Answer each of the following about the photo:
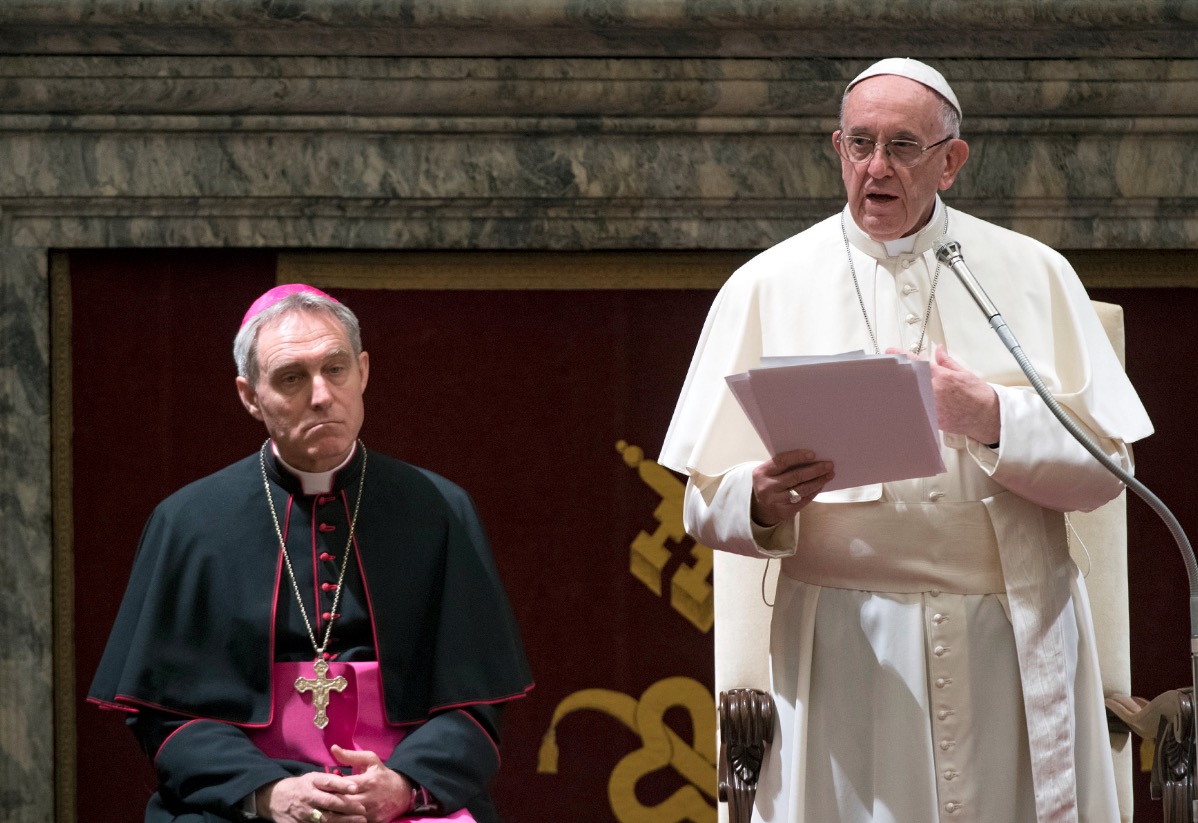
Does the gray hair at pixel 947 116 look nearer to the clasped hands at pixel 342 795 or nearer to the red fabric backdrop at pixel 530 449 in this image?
the clasped hands at pixel 342 795

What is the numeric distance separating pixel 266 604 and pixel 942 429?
1.35 m

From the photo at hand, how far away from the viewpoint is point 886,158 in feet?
10.00

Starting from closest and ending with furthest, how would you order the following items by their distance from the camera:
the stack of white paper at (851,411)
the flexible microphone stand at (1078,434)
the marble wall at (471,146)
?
the flexible microphone stand at (1078,434)
the stack of white paper at (851,411)
the marble wall at (471,146)

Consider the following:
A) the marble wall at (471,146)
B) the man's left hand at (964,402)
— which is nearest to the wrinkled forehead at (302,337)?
the man's left hand at (964,402)

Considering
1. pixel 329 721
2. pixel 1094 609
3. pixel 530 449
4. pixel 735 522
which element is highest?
pixel 530 449

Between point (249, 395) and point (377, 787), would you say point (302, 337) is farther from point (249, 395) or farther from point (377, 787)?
point (377, 787)

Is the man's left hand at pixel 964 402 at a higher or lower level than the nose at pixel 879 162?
lower

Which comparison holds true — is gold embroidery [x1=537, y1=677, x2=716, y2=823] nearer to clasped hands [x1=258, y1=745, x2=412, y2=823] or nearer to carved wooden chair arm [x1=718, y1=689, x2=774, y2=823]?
carved wooden chair arm [x1=718, y1=689, x2=774, y2=823]

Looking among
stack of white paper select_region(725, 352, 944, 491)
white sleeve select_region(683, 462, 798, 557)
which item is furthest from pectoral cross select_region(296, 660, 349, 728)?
stack of white paper select_region(725, 352, 944, 491)

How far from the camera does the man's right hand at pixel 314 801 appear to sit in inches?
118

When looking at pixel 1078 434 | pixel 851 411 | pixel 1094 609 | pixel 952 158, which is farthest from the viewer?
pixel 1094 609

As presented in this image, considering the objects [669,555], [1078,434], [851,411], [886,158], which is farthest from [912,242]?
[669,555]

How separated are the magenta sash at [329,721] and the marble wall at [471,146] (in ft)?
6.33

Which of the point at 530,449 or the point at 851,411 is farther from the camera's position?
the point at 530,449
